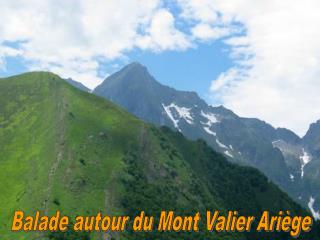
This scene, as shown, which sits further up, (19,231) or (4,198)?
(4,198)

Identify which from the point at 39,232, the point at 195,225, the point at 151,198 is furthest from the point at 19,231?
the point at 195,225

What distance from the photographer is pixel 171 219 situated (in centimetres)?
18725

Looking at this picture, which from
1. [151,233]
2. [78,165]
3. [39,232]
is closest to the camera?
[39,232]

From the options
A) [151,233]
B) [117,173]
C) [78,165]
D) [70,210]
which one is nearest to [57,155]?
[78,165]

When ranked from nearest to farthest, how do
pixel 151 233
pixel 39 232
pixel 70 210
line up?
pixel 39 232 → pixel 70 210 → pixel 151 233

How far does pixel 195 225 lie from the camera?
189875mm

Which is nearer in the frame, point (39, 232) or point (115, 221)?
point (39, 232)

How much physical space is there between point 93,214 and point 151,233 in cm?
2381

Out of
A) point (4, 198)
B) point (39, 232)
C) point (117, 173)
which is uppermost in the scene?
point (117, 173)

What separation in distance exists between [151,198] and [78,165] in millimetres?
32357

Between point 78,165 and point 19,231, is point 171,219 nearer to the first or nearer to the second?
point 78,165

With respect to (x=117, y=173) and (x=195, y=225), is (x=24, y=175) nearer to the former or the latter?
(x=117, y=173)

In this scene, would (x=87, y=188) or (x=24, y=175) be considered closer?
(x=87, y=188)

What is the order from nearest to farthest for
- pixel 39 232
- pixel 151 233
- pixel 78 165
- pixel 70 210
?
pixel 39 232, pixel 70 210, pixel 151 233, pixel 78 165
